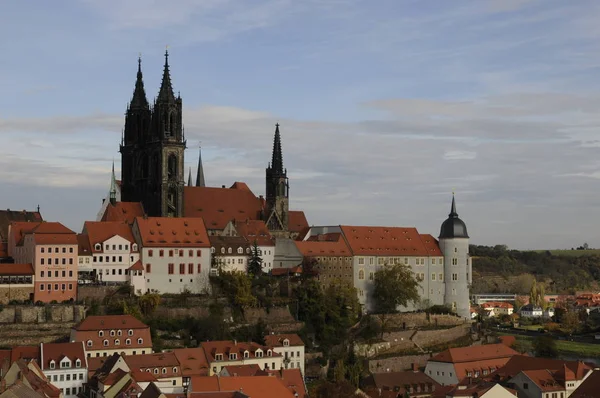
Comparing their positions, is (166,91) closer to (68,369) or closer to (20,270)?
(20,270)

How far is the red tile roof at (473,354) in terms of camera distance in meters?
94.6

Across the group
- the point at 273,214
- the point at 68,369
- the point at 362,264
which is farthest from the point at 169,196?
the point at 68,369

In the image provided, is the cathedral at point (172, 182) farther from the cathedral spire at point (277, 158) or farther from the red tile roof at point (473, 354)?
the red tile roof at point (473, 354)

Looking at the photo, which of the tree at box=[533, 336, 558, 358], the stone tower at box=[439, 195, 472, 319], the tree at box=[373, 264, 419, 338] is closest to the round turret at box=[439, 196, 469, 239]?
the stone tower at box=[439, 195, 472, 319]

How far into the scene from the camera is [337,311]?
9975 cm

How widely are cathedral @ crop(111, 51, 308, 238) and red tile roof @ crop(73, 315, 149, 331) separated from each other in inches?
1014

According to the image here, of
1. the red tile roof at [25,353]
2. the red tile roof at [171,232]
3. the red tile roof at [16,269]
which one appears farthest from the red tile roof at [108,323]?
the red tile roof at [171,232]

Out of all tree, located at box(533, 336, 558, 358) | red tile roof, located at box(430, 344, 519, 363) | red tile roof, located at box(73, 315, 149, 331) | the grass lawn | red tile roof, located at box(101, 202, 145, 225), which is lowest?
the grass lawn

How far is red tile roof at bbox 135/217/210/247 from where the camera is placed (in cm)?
9862

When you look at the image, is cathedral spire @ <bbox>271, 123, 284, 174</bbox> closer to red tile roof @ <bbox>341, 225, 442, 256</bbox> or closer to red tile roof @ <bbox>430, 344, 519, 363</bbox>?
red tile roof @ <bbox>341, 225, 442, 256</bbox>

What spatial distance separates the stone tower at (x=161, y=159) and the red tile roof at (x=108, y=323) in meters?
25.7

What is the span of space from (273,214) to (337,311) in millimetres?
23832

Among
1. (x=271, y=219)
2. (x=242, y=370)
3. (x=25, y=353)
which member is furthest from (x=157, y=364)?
(x=271, y=219)

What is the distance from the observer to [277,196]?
12150cm
